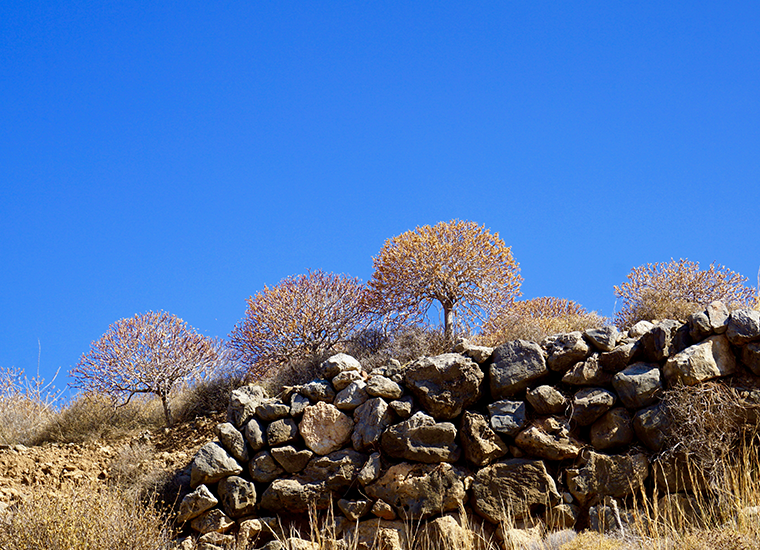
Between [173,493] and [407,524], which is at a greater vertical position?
[173,493]

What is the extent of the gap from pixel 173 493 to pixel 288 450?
4.86 ft

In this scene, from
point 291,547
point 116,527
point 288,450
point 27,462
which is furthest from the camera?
point 27,462

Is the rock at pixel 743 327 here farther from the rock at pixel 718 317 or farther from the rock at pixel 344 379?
the rock at pixel 344 379

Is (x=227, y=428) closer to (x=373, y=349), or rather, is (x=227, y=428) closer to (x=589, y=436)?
(x=373, y=349)

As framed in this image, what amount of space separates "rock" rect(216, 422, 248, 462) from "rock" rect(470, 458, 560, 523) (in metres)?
2.72

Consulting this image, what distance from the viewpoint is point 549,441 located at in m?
7.30

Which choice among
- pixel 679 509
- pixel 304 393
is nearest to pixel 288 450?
pixel 304 393

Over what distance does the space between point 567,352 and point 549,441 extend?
107 centimetres

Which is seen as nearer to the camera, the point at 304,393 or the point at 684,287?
the point at 304,393

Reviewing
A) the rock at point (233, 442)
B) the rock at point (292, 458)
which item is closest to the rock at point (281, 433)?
the rock at point (292, 458)

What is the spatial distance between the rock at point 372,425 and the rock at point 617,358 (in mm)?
2532

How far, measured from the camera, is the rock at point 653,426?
23.3 ft

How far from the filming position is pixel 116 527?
6484 mm

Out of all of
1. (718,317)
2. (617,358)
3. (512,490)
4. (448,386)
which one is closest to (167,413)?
(448,386)
